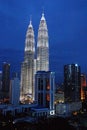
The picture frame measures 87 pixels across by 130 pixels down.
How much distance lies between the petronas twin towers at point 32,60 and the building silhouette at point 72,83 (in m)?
3.86

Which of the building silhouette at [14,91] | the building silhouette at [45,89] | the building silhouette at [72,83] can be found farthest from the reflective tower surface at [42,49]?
the building silhouette at [45,89]

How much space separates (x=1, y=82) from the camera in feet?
142

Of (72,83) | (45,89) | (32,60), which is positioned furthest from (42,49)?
(45,89)

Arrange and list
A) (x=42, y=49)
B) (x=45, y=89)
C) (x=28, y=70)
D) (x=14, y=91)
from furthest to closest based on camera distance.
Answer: (x=28, y=70), (x=42, y=49), (x=14, y=91), (x=45, y=89)

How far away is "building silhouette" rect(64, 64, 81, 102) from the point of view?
3657 cm

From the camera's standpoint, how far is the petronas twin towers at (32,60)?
4125cm

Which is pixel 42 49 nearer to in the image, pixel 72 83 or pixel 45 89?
pixel 72 83

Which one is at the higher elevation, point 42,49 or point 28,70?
point 42,49

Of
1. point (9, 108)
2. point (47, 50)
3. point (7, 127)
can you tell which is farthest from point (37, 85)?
point (7, 127)

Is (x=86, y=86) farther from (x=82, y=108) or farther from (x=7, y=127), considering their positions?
(x=7, y=127)

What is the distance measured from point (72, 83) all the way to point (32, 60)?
25.3 ft

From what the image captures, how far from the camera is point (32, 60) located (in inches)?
1661

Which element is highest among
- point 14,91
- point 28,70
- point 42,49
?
point 42,49

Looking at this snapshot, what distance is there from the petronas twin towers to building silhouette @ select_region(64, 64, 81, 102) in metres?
3.86
